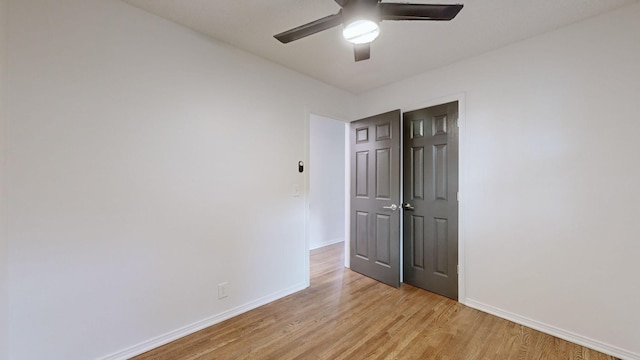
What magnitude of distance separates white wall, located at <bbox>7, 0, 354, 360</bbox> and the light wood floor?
0.28m

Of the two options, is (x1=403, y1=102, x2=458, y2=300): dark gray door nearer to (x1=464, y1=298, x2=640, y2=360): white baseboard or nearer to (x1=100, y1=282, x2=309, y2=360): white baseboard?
(x1=464, y1=298, x2=640, y2=360): white baseboard

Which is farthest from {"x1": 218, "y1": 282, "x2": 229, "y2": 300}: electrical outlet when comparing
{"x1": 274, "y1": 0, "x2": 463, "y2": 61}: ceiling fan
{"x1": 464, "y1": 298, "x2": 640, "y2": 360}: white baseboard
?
{"x1": 464, "y1": 298, "x2": 640, "y2": 360}: white baseboard

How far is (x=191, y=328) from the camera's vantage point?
2055mm

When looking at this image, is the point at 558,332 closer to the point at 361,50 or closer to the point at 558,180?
the point at 558,180

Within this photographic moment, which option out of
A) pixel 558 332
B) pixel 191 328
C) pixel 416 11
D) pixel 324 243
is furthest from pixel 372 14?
pixel 324 243

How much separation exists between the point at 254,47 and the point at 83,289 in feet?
7.43

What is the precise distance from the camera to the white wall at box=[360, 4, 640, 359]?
1.78 metres

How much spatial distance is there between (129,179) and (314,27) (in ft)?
5.33

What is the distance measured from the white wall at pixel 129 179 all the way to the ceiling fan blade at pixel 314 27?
1.00m

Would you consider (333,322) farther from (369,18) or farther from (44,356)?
(369,18)

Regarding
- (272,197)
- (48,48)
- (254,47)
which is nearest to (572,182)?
(272,197)

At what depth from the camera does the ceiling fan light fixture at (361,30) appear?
138 centimetres

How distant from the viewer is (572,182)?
1968 mm

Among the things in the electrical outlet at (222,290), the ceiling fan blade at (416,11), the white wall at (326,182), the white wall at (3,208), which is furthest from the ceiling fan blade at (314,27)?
the white wall at (326,182)
